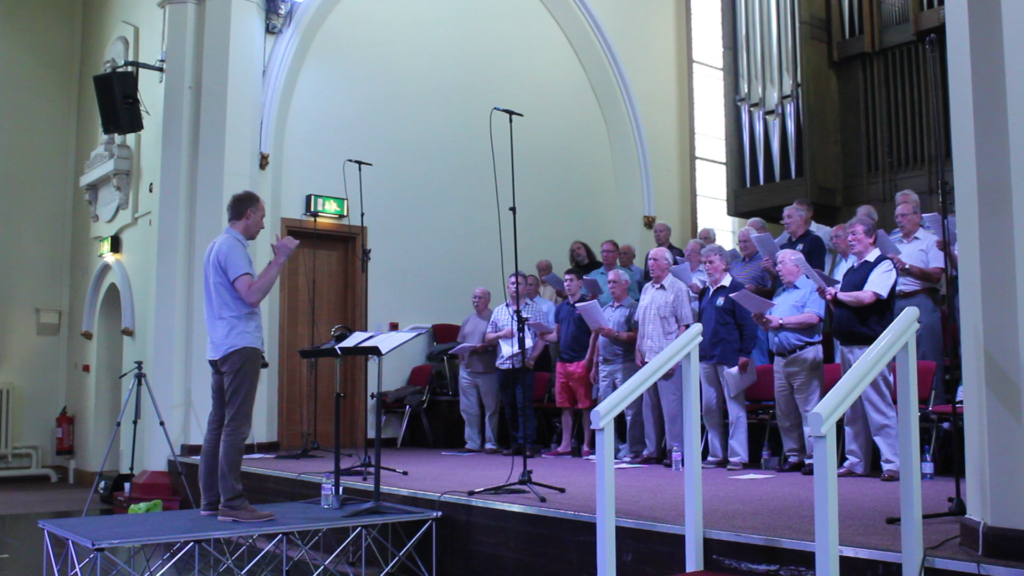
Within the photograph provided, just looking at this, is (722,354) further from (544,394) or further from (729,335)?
(544,394)

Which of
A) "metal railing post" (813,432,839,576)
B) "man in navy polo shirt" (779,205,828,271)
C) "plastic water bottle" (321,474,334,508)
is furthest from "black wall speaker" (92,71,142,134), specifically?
"metal railing post" (813,432,839,576)

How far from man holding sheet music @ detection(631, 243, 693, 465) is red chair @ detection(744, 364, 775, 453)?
1.69 feet

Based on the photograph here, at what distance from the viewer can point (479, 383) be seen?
291 inches

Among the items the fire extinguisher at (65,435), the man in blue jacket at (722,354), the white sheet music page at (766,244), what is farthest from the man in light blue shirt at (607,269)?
the fire extinguisher at (65,435)

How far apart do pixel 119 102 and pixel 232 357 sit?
4843 mm

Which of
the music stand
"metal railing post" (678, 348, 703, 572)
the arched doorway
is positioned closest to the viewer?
"metal railing post" (678, 348, 703, 572)

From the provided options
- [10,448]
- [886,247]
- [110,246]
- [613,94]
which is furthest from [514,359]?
[10,448]

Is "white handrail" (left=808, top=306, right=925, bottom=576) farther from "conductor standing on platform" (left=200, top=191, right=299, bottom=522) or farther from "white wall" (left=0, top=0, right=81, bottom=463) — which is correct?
"white wall" (left=0, top=0, right=81, bottom=463)

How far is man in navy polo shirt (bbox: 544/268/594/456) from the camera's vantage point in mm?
6594

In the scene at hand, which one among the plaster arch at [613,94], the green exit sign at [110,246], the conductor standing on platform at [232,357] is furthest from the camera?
the plaster arch at [613,94]

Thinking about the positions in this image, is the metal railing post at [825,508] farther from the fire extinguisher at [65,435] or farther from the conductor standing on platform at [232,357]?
the fire extinguisher at [65,435]

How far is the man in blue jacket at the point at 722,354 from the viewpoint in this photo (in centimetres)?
550

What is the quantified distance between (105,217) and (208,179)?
6.73 feet

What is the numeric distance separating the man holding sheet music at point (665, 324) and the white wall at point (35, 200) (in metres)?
6.77
